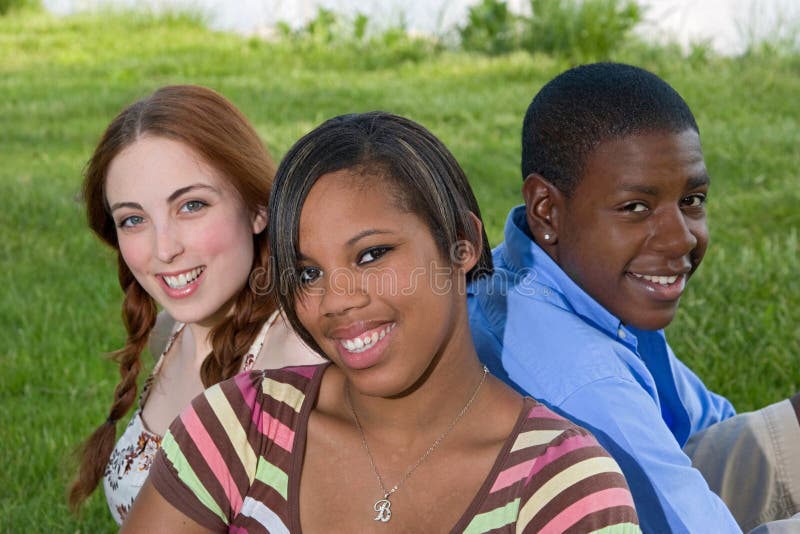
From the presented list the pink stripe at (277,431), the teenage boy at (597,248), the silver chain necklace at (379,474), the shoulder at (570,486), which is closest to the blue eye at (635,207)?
the teenage boy at (597,248)

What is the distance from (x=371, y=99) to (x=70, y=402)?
182 inches

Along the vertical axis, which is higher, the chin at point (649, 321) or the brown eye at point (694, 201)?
the brown eye at point (694, 201)

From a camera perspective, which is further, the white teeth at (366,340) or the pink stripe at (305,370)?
the pink stripe at (305,370)

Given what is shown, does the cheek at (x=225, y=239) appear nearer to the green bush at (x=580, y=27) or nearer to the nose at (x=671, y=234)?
the nose at (x=671, y=234)

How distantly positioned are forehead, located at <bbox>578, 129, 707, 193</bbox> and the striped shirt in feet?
2.33

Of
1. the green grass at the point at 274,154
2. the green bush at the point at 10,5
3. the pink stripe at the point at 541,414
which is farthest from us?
the green bush at the point at 10,5

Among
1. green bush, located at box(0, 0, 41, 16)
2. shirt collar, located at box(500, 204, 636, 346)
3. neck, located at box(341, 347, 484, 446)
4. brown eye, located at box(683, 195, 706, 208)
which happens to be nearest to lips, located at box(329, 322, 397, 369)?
neck, located at box(341, 347, 484, 446)

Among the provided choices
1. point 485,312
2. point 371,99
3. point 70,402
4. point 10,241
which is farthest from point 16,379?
point 371,99

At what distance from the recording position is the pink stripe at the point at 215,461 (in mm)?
2250

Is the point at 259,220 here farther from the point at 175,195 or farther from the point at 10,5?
the point at 10,5

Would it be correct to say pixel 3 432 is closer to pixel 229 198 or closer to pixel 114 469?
pixel 114 469

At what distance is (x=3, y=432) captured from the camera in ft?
14.3

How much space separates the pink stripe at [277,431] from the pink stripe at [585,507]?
54 centimetres

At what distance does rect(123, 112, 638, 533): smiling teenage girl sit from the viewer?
2.18 metres
